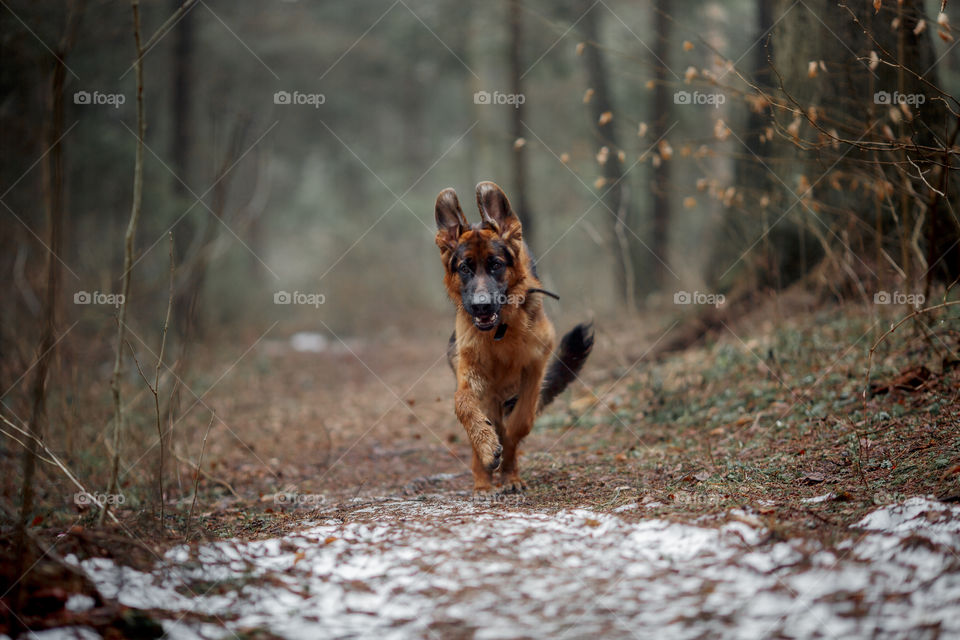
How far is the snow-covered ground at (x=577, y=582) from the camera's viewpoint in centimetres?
311

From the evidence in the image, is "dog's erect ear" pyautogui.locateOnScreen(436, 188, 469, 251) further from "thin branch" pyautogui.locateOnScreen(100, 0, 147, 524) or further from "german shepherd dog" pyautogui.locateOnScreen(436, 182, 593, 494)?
"thin branch" pyautogui.locateOnScreen(100, 0, 147, 524)

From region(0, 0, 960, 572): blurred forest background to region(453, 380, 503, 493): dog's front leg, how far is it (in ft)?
7.43

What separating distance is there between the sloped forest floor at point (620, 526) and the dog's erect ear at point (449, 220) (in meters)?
2.23

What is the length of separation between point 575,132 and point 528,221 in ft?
31.0

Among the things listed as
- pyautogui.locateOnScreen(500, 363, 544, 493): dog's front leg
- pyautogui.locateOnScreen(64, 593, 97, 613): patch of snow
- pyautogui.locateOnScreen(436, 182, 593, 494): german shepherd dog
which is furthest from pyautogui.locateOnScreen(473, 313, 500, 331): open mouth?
pyautogui.locateOnScreen(64, 593, 97, 613): patch of snow

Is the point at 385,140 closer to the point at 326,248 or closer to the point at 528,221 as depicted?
the point at 326,248

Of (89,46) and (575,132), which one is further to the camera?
(575,132)

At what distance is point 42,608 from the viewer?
3.35 meters

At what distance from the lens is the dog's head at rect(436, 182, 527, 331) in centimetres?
565

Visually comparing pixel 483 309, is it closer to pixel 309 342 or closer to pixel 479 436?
pixel 479 436

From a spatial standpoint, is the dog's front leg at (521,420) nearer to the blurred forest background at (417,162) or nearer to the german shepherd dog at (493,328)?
the german shepherd dog at (493,328)

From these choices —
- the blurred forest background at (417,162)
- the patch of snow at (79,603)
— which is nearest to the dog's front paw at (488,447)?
the blurred forest background at (417,162)

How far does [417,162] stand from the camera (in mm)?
29781

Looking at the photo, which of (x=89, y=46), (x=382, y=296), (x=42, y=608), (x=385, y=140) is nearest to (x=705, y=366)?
(x=42, y=608)
